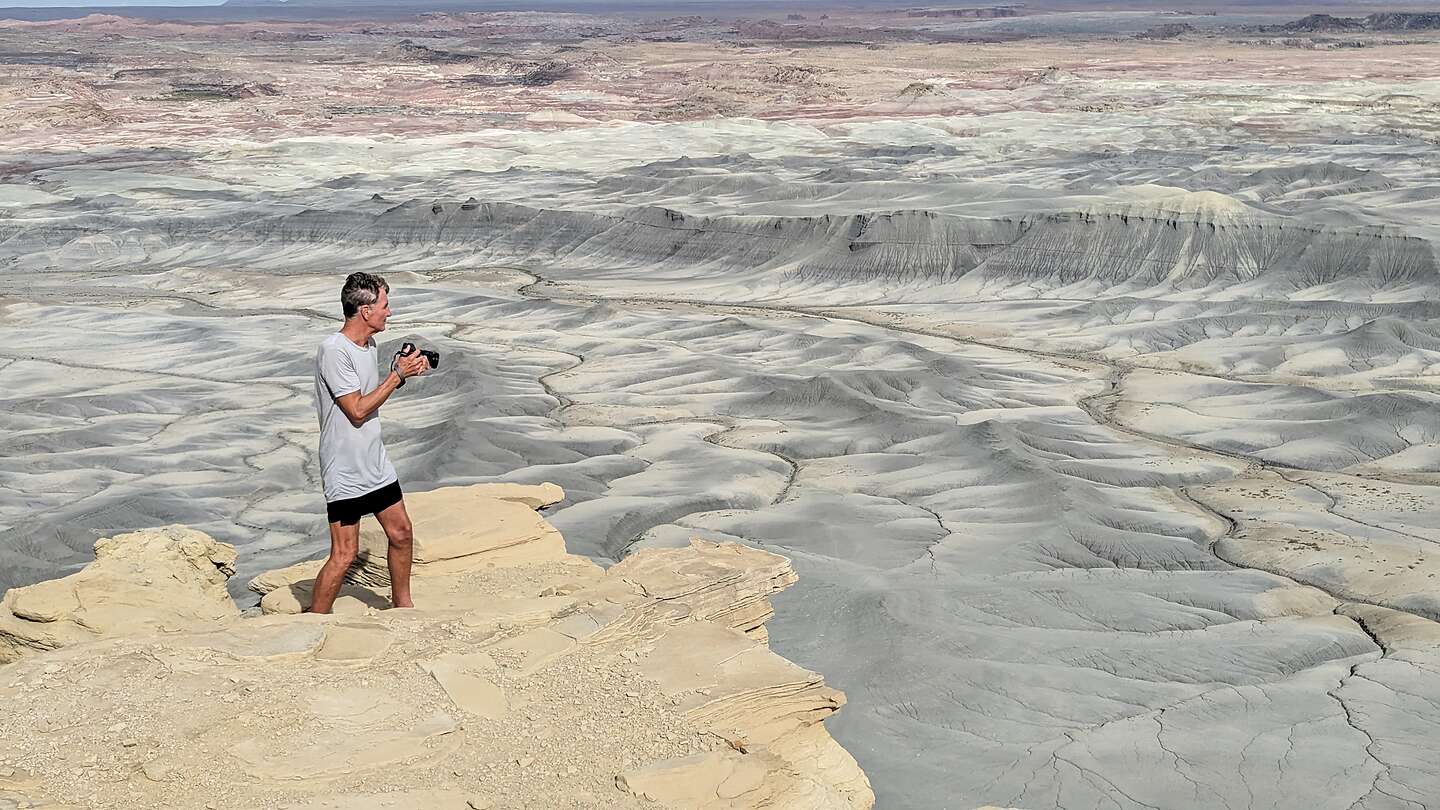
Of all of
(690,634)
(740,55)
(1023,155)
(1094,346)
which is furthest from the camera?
Answer: (740,55)

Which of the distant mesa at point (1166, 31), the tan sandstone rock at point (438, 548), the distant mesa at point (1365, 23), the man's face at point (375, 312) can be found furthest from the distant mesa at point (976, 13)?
the man's face at point (375, 312)

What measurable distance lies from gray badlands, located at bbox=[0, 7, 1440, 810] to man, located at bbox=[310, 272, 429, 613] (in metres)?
1.36

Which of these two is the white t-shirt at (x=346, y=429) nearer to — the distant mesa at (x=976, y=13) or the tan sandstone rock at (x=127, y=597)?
the tan sandstone rock at (x=127, y=597)

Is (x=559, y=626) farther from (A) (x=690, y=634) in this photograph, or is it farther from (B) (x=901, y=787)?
(B) (x=901, y=787)

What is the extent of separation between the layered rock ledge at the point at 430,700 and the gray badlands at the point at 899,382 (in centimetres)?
20

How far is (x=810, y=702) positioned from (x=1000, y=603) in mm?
4493

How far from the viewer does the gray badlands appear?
801cm

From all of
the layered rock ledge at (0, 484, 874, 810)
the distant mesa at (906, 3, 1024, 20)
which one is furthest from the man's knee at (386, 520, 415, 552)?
the distant mesa at (906, 3, 1024, 20)

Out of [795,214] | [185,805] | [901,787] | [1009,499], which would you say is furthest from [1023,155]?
[185,805]

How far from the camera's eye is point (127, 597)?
6.33 metres

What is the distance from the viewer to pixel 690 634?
18.6ft

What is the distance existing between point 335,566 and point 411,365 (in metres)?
0.94

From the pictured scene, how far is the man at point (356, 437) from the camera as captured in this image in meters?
5.58

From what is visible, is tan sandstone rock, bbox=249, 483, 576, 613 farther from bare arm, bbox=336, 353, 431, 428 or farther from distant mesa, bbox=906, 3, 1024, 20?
distant mesa, bbox=906, 3, 1024, 20
